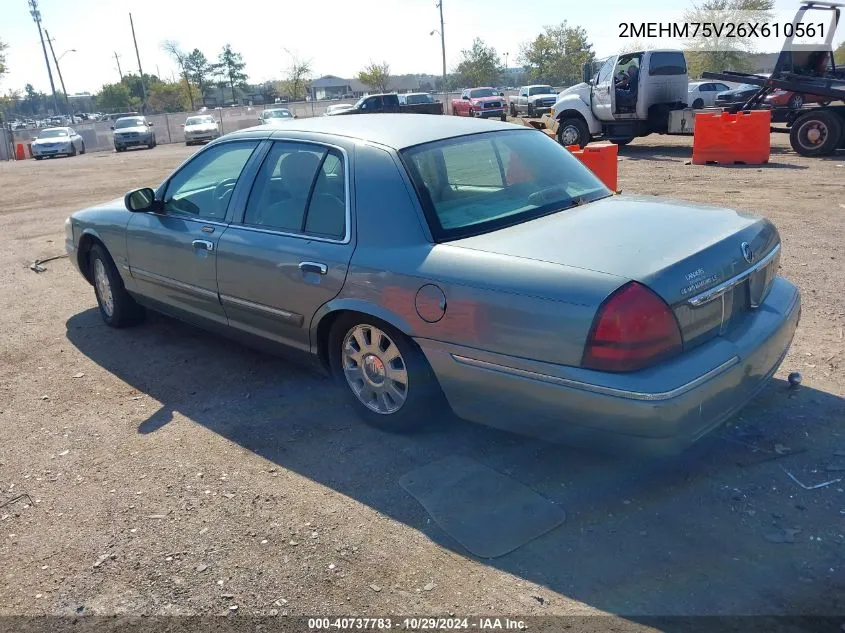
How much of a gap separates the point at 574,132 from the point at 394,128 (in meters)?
15.7

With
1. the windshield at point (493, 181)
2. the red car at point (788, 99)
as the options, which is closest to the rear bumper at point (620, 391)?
the windshield at point (493, 181)

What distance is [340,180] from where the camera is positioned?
155 inches

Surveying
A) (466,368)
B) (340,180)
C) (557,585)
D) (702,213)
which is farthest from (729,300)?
(340,180)

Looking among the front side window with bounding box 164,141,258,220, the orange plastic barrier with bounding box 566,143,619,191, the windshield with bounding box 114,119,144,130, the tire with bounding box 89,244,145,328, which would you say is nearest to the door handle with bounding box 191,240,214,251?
the front side window with bounding box 164,141,258,220

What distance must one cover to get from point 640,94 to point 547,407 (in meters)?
16.4

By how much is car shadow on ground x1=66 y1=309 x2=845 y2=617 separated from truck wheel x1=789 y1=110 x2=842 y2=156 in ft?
43.0

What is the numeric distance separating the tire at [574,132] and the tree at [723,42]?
29.9 meters

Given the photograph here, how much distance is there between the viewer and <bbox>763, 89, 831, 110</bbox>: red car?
16.0 metres

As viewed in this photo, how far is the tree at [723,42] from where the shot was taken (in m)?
46.0

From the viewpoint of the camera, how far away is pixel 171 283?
16.4ft

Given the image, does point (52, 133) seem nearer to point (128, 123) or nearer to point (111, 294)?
point (128, 123)

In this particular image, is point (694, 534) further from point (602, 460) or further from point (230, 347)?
point (230, 347)

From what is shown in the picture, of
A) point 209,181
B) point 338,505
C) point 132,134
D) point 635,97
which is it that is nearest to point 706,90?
point 635,97

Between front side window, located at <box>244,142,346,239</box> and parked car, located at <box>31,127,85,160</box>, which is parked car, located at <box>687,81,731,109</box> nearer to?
front side window, located at <box>244,142,346,239</box>
